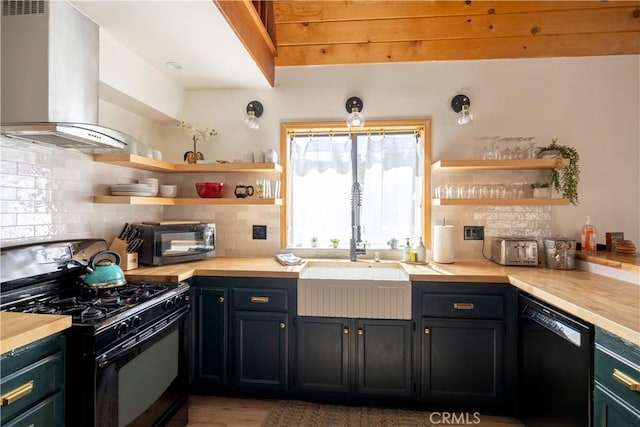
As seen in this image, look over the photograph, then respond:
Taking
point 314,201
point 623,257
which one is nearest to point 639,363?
point 623,257

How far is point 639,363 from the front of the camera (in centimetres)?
104

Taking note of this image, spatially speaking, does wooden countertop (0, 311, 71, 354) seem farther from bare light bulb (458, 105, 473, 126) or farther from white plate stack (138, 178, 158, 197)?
bare light bulb (458, 105, 473, 126)

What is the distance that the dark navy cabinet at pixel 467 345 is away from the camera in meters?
1.91

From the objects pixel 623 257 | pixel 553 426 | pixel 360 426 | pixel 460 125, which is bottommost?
pixel 360 426

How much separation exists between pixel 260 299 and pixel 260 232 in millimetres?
790

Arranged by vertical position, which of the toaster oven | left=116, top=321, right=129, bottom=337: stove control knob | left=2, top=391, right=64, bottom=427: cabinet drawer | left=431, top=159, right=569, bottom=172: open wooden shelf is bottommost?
left=2, top=391, right=64, bottom=427: cabinet drawer

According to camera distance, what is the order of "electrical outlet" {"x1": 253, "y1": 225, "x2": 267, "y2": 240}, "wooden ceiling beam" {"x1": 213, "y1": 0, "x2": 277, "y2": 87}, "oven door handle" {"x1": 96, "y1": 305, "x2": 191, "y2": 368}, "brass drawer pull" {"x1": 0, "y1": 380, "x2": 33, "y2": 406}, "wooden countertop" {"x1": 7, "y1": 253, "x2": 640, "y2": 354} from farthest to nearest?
"electrical outlet" {"x1": 253, "y1": 225, "x2": 267, "y2": 240}, "wooden ceiling beam" {"x1": 213, "y1": 0, "x2": 277, "y2": 87}, "oven door handle" {"x1": 96, "y1": 305, "x2": 191, "y2": 368}, "wooden countertop" {"x1": 7, "y1": 253, "x2": 640, "y2": 354}, "brass drawer pull" {"x1": 0, "y1": 380, "x2": 33, "y2": 406}

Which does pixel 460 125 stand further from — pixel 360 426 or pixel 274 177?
pixel 360 426

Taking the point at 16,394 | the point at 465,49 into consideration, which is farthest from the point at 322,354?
the point at 465,49

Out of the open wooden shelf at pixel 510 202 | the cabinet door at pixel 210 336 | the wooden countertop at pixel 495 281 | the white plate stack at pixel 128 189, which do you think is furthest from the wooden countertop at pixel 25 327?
the open wooden shelf at pixel 510 202

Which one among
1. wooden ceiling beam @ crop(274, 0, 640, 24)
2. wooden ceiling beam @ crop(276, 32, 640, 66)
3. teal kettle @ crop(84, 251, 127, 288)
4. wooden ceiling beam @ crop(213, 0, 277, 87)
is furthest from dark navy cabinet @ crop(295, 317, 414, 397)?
wooden ceiling beam @ crop(274, 0, 640, 24)

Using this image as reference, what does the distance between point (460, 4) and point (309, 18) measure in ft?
4.01

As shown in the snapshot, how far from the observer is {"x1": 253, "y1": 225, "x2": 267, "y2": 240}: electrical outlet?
2727 millimetres

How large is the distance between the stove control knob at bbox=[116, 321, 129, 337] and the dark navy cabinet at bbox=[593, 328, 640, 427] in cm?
197
